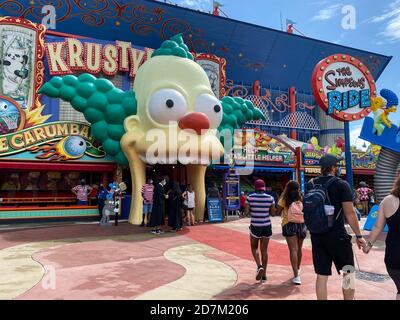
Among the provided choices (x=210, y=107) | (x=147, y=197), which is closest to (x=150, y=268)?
(x=147, y=197)

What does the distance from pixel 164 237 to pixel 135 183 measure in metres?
3.00

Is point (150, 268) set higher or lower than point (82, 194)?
lower

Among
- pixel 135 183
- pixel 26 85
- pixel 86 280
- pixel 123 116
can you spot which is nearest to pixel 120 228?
pixel 135 183

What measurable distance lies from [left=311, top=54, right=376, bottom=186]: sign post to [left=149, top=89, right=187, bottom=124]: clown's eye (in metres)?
3.98

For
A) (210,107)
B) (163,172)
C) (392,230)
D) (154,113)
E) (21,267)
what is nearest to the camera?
(392,230)

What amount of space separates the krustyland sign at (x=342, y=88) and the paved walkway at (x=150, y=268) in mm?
4280

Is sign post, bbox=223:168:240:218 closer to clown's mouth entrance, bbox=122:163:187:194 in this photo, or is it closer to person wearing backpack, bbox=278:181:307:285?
clown's mouth entrance, bbox=122:163:187:194

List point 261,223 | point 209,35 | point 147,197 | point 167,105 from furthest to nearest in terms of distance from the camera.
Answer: point 209,35, point 167,105, point 147,197, point 261,223

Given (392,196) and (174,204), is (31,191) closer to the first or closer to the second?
(174,204)

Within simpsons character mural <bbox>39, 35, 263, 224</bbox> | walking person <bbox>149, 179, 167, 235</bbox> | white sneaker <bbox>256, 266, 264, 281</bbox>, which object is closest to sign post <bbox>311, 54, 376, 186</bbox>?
simpsons character mural <bbox>39, 35, 263, 224</bbox>

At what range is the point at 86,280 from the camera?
5.32 metres

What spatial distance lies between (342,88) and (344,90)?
94 millimetres

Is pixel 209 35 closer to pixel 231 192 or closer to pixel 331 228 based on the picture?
pixel 231 192

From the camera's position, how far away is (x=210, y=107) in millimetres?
11805
